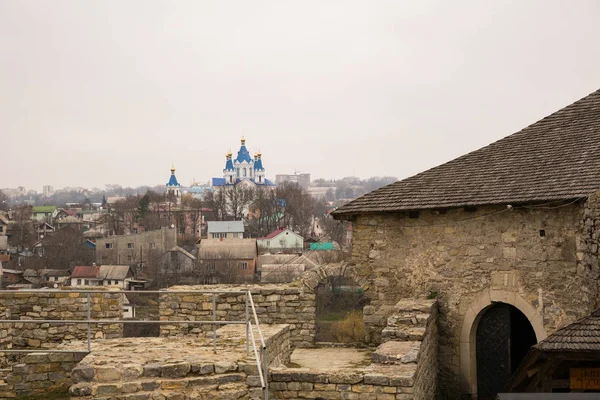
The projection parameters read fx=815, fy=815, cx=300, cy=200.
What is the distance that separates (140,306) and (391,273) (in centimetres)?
3462

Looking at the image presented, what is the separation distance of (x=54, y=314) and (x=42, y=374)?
6.96ft

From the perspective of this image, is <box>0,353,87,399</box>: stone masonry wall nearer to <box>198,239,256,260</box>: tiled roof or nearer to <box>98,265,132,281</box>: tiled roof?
<box>98,265,132,281</box>: tiled roof

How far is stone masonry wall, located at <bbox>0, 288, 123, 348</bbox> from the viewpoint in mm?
12828

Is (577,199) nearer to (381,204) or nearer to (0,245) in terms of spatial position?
(381,204)

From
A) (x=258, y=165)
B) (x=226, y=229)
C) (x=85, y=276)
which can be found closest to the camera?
(x=85, y=276)

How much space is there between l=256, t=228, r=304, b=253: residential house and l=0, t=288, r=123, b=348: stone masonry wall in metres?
71.7

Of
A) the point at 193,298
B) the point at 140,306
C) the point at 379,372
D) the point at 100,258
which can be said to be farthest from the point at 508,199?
the point at 100,258

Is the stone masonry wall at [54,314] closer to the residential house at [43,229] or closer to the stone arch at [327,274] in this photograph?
the stone arch at [327,274]

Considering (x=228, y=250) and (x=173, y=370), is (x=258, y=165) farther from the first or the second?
(x=173, y=370)

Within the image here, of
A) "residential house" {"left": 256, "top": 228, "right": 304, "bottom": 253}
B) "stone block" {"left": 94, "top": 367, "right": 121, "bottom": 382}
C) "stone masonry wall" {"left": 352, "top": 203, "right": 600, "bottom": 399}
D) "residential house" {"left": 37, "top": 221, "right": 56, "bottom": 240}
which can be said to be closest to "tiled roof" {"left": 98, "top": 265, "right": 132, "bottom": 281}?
"residential house" {"left": 256, "top": 228, "right": 304, "bottom": 253}

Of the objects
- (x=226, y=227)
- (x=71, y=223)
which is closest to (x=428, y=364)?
(x=226, y=227)

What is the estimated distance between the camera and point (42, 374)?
35.9ft

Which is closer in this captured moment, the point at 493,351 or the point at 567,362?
the point at 567,362

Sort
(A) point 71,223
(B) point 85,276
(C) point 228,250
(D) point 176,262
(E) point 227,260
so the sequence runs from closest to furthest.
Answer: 1. (B) point 85,276
2. (E) point 227,260
3. (D) point 176,262
4. (C) point 228,250
5. (A) point 71,223
